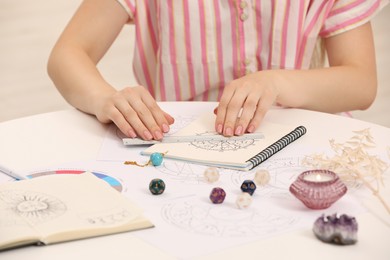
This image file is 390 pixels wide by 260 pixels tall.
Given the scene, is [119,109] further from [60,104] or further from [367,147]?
[60,104]

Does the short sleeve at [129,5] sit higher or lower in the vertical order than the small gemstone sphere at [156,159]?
higher

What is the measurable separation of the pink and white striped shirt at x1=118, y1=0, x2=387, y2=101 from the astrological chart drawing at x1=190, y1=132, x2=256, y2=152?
432 millimetres

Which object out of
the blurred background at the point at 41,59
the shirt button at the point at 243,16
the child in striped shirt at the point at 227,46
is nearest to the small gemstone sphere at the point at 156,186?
the child in striped shirt at the point at 227,46

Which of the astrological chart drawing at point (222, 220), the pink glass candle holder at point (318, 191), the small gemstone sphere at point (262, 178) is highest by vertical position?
the pink glass candle holder at point (318, 191)

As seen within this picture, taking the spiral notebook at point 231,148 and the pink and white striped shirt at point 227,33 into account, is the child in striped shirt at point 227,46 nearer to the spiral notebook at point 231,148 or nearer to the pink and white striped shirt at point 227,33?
the pink and white striped shirt at point 227,33

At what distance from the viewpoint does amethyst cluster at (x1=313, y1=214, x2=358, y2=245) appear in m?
0.87

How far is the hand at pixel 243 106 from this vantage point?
49.5 inches

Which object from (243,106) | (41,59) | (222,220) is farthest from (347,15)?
(41,59)

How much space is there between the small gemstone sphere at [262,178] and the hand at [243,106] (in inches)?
7.5

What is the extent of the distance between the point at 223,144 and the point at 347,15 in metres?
0.49

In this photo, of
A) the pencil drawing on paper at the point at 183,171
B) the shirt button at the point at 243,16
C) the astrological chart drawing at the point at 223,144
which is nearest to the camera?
the pencil drawing on paper at the point at 183,171

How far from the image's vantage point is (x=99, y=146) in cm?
124

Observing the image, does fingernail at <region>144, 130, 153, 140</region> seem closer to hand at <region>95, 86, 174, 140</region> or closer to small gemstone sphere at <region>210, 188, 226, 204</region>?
hand at <region>95, 86, 174, 140</region>

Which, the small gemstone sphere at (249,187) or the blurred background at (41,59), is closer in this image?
the small gemstone sphere at (249,187)
